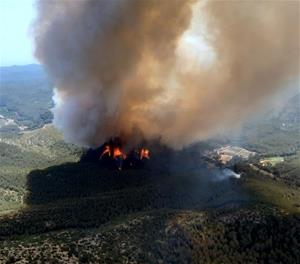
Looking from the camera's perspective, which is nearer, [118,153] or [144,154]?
[118,153]

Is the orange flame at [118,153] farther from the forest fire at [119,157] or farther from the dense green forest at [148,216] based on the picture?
→ the dense green forest at [148,216]

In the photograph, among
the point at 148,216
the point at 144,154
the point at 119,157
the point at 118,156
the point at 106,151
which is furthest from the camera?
the point at 144,154

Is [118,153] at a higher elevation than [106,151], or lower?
lower

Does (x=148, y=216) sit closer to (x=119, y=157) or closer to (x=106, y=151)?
(x=119, y=157)

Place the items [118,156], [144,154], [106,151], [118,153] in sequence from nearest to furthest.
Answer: [118,156] → [118,153] → [106,151] → [144,154]

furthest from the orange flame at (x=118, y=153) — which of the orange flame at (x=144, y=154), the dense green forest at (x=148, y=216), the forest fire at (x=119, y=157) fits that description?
the dense green forest at (x=148, y=216)

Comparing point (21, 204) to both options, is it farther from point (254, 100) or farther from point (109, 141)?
point (254, 100)

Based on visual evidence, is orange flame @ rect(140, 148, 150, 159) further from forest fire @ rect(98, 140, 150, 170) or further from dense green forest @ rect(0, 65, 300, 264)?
dense green forest @ rect(0, 65, 300, 264)

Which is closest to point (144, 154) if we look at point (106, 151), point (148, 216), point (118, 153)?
point (118, 153)

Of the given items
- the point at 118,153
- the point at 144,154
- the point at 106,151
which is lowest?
the point at 118,153

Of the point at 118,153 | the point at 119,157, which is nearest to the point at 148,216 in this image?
the point at 119,157

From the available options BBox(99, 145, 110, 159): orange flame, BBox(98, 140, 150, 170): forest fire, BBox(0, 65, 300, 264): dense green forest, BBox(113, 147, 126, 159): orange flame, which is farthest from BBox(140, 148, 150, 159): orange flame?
BBox(99, 145, 110, 159): orange flame
